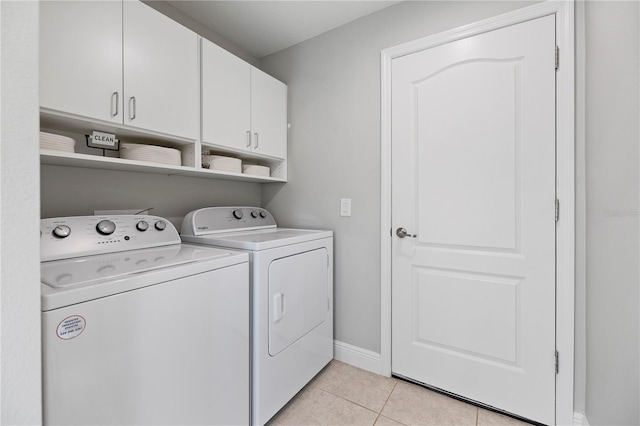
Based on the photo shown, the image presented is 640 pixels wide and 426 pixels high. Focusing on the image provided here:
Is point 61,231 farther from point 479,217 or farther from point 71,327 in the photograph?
point 479,217

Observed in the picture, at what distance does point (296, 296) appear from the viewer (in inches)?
65.1

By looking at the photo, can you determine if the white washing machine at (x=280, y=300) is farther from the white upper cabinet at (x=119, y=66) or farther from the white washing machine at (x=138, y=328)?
the white upper cabinet at (x=119, y=66)

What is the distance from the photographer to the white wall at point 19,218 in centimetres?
53

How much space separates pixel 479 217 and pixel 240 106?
1647 millimetres

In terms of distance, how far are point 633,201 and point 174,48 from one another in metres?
2.20

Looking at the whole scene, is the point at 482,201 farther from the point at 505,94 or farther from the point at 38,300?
the point at 38,300

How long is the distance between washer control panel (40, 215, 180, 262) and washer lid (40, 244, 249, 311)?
0.04 metres

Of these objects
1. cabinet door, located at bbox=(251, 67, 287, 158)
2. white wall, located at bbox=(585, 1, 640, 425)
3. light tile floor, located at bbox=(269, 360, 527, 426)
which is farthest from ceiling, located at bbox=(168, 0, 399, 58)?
light tile floor, located at bbox=(269, 360, 527, 426)

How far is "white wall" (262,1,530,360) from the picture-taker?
1.93m

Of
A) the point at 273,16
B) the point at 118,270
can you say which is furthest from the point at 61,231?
the point at 273,16

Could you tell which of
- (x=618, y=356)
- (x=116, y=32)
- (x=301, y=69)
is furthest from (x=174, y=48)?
(x=618, y=356)

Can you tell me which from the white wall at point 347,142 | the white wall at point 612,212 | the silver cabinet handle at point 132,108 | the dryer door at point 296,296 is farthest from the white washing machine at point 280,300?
the white wall at point 612,212

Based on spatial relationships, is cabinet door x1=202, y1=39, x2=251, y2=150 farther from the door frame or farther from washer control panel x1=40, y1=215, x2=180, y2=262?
the door frame

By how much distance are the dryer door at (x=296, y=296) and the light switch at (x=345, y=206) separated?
0.32 m
